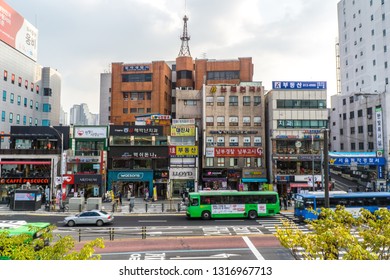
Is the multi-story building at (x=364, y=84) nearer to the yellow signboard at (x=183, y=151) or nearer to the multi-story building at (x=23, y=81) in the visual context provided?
the yellow signboard at (x=183, y=151)

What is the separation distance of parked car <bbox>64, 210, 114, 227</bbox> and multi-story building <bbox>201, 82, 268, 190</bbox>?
1021 inches

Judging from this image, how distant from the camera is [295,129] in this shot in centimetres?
5481

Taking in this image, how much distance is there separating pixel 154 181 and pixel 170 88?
34.1 meters

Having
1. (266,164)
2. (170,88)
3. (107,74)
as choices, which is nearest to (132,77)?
(170,88)

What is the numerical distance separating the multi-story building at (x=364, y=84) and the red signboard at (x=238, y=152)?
18.4m

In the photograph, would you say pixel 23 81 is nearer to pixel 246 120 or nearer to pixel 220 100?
pixel 220 100

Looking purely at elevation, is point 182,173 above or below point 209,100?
below

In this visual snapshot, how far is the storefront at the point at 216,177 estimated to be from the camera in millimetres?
55191

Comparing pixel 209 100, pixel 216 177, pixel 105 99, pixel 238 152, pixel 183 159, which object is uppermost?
pixel 105 99

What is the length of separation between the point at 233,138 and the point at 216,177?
Result: 7200mm

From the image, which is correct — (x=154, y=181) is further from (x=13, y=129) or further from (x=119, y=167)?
(x=13, y=129)

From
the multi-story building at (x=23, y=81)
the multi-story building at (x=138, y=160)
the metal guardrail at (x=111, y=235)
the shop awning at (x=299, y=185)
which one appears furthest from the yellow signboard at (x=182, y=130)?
the multi-story building at (x=23, y=81)

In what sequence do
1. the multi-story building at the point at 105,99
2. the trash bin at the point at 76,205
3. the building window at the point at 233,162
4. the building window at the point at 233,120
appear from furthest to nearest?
the multi-story building at the point at 105,99 < the building window at the point at 233,120 < the building window at the point at 233,162 < the trash bin at the point at 76,205

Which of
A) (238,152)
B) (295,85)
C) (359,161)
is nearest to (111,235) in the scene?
(238,152)
